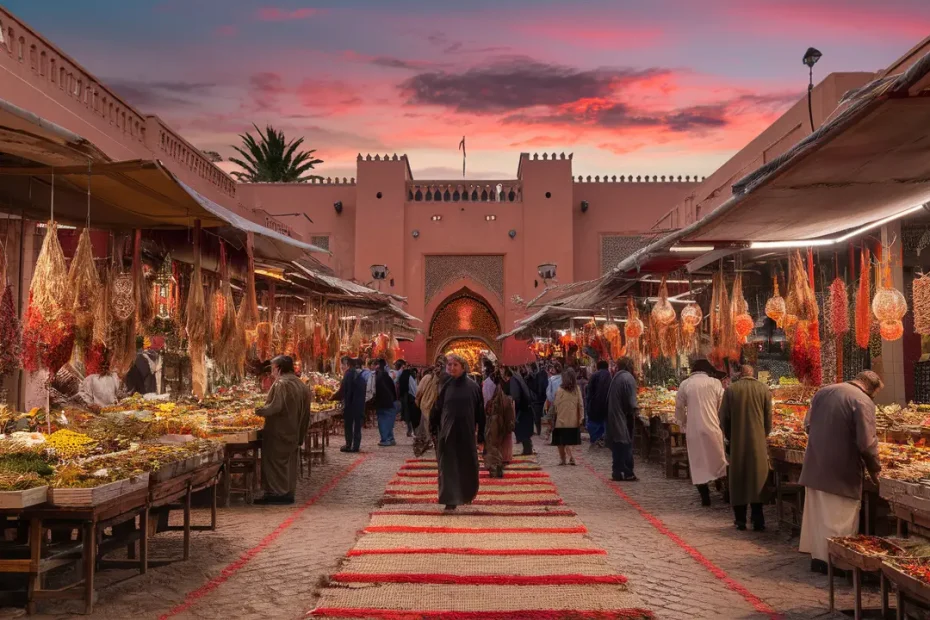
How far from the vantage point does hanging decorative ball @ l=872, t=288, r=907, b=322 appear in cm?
638

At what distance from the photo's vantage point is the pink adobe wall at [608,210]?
26438mm

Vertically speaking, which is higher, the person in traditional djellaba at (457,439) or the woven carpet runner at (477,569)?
the person in traditional djellaba at (457,439)

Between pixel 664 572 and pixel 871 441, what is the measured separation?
4.66 ft

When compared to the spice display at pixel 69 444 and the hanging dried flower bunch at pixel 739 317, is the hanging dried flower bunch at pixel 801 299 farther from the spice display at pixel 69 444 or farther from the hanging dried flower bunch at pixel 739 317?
the spice display at pixel 69 444

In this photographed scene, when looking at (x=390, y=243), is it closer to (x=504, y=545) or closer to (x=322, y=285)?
(x=322, y=285)

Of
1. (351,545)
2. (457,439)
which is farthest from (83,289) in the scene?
(457,439)

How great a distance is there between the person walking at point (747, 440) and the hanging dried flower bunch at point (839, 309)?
0.95 metres

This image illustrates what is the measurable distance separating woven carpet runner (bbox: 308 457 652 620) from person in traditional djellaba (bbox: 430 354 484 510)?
0.55 ft

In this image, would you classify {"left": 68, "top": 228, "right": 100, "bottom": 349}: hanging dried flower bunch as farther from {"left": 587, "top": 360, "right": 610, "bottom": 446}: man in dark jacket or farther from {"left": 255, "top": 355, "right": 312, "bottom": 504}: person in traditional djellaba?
{"left": 587, "top": 360, "right": 610, "bottom": 446}: man in dark jacket

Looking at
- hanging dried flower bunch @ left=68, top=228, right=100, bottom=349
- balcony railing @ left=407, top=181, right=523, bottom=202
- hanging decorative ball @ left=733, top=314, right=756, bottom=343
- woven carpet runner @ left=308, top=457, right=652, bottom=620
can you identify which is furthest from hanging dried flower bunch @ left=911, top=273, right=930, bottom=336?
balcony railing @ left=407, top=181, right=523, bottom=202

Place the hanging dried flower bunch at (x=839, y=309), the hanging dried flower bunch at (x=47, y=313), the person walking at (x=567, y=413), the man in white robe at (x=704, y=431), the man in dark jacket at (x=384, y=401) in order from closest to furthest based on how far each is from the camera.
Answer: the hanging dried flower bunch at (x=47, y=313) < the hanging dried flower bunch at (x=839, y=309) < the man in white robe at (x=704, y=431) < the person walking at (x=567, y=413) < the man in dark jacket at (x=384, y=401)

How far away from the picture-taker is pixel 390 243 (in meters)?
25.9

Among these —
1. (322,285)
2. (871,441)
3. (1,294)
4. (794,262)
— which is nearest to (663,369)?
(322,285)

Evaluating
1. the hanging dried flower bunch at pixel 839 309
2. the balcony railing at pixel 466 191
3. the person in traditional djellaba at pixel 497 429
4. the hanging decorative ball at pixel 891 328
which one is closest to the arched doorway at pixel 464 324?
the balcony railing at pixel 466 191
